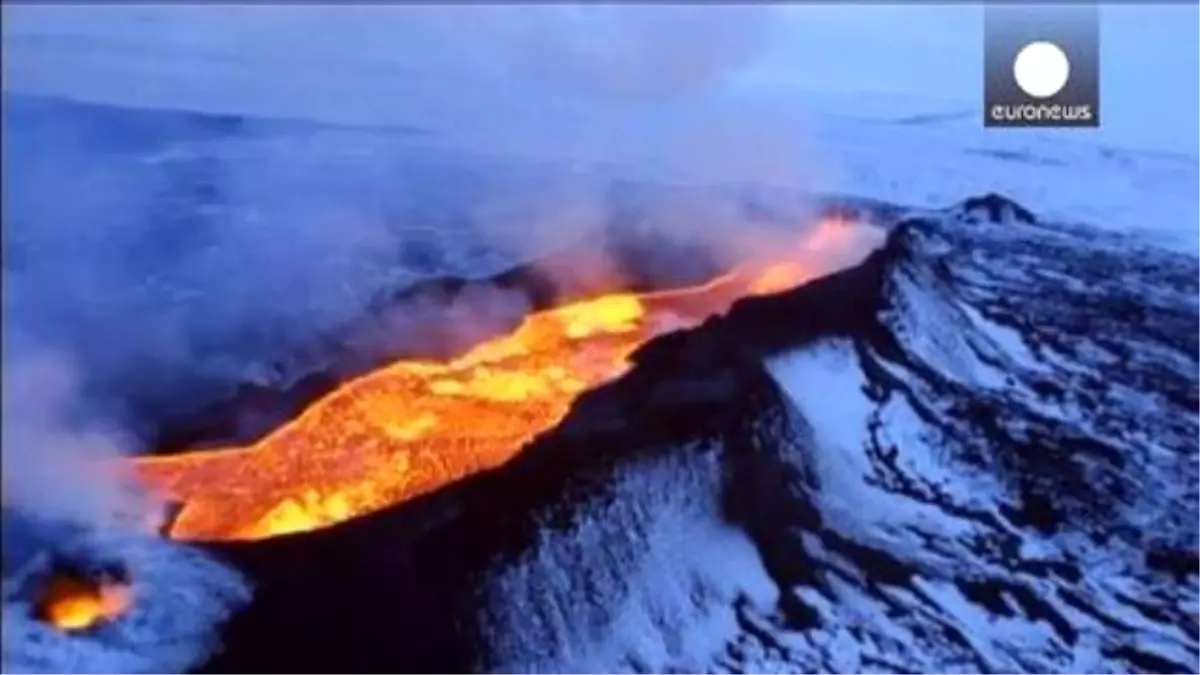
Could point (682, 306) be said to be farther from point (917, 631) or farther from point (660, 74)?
point (917, 631)

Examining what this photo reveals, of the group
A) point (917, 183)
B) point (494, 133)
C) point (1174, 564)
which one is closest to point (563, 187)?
point (494, 133)

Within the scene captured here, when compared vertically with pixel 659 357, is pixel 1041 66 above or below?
above

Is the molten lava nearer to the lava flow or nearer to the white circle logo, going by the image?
the lava flow

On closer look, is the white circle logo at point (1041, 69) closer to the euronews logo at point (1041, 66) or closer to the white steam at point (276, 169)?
the euronews logo at point (1041, 66)

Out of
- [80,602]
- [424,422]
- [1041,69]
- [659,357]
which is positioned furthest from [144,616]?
[1041,69]

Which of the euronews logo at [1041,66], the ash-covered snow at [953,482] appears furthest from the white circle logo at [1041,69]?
the ash-covered snow at [953,482]

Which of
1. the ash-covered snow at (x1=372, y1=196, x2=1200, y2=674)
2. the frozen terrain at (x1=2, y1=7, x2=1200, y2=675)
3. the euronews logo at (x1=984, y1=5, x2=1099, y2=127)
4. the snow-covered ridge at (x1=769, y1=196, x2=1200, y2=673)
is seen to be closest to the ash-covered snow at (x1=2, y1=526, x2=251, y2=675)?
the frozen terrain at (x1=2, y1=7, x2=1200, y2=675)

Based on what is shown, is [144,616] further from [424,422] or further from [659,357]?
[659,357]

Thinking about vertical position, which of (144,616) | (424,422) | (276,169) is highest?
(276,169)
